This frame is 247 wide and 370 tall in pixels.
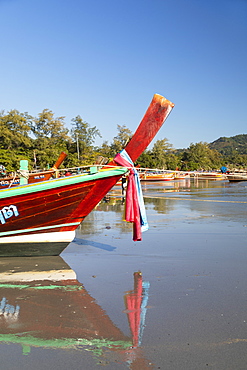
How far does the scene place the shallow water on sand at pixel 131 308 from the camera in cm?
341

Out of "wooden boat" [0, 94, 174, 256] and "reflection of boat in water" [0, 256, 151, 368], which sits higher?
"wooden boat" [0, 94, 174, 256]

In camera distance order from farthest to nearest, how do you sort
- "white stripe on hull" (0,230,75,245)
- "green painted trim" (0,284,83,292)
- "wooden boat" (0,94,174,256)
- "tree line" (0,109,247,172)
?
1. "tree line" (0,109,247,172)
2. "white stripe on hull" (0,230,75,245)
3. "wooden boat" (0,94,174,256)
4. "green painted trim" (0,284,83,292)

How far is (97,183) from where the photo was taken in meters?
6.97

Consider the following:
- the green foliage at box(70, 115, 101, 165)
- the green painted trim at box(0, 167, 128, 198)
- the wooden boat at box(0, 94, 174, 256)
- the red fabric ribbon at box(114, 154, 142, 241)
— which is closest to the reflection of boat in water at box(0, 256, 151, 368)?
the red fabric ribbon at box(114, 154, 142, 241)

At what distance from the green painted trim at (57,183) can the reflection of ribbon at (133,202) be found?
0.14 metres

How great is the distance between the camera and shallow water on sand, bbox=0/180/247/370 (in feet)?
11.2

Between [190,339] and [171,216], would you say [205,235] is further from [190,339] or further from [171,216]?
[190,339]

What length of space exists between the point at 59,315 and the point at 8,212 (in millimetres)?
3034

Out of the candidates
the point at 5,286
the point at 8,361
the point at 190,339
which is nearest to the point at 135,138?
the point at 5,286

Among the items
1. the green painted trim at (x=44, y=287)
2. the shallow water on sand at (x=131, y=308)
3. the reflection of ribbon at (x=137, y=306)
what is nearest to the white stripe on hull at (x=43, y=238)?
the shallow water on sand at (x=131, y=308)

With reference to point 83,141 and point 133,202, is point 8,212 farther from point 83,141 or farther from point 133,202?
point 83,141

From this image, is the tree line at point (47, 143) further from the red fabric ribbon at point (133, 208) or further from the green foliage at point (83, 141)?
the red fabric ribbon at point (133, 208)

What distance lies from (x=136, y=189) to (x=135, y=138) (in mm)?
852

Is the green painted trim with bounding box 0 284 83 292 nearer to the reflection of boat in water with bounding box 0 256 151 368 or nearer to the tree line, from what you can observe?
the reflection of boat in water with bounding box 0 256 151 368
